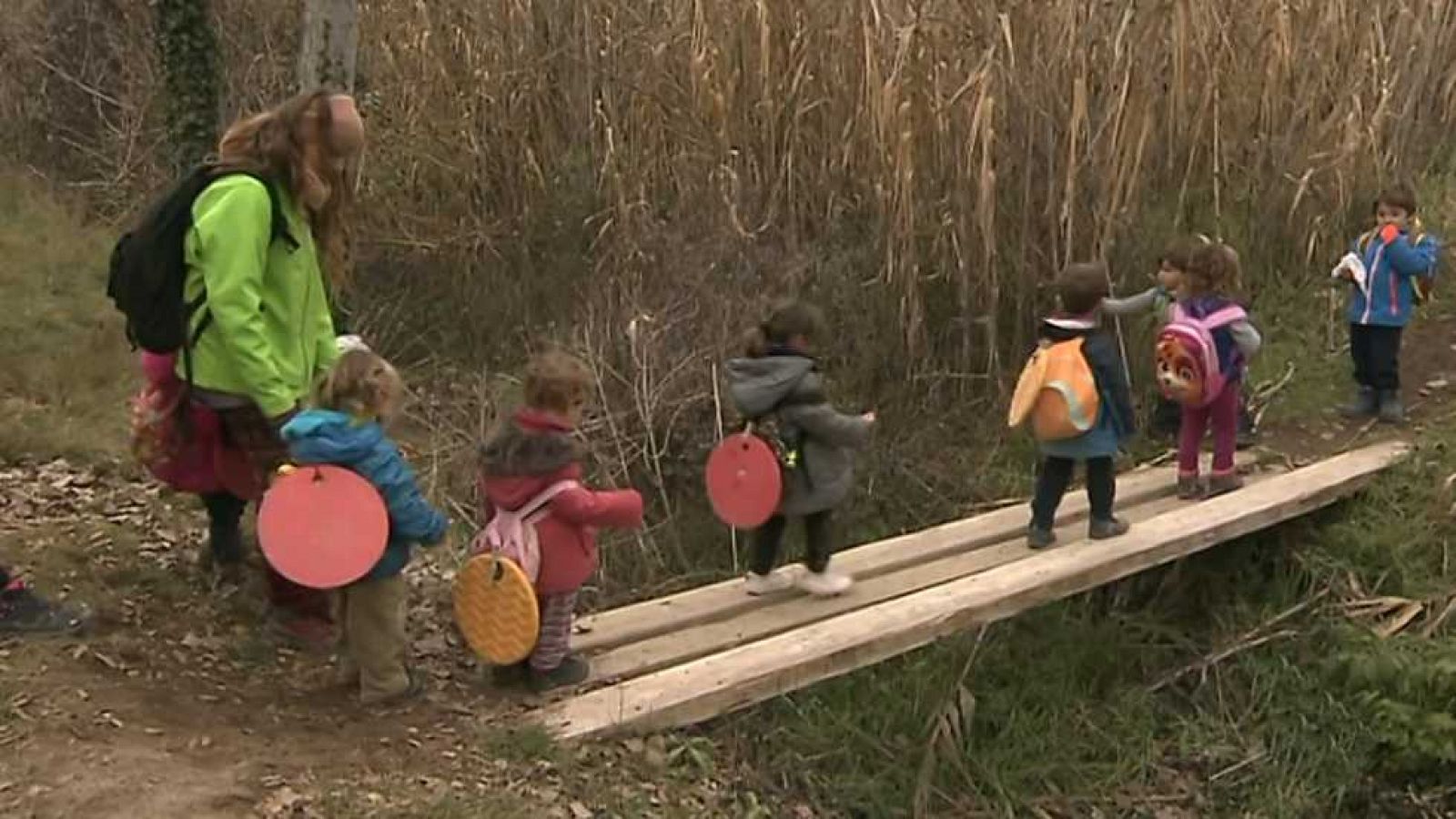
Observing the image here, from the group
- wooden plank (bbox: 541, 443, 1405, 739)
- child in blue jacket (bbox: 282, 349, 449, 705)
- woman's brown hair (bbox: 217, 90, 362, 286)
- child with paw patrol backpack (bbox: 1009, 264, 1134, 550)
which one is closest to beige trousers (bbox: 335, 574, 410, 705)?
child in blue jacket (bbox: 282, 349, 449, 705)

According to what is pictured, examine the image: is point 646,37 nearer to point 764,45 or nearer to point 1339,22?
point 764,45

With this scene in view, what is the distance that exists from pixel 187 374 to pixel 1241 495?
381cm

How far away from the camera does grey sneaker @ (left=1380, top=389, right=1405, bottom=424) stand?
23.0 ft

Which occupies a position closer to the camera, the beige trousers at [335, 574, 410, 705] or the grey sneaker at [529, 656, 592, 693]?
the beige trousers at [335, 574, 410, 705]

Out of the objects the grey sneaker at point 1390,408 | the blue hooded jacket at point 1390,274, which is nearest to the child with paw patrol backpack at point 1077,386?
the blue hooded jacket at point 1390,274

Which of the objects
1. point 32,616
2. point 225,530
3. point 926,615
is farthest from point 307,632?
point 926,615

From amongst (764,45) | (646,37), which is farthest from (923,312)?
(646,37)

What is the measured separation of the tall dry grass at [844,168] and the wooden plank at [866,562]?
2.14 feet

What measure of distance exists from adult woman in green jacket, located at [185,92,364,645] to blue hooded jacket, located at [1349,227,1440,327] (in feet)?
14.4

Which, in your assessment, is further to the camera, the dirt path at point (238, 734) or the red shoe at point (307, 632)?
the red shoe at point (307, 632)

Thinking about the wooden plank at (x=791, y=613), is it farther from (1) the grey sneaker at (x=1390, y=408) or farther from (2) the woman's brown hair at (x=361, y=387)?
(1) the grey sneaker at (x=1390, y=408)

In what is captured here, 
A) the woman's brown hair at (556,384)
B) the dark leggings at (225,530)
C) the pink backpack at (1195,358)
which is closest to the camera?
the woman's brown hair at (556,384)

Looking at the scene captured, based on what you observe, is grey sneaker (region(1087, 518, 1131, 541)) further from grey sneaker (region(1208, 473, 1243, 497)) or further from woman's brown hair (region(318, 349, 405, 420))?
woman's brown hair (region(318, 349, 405, 420))

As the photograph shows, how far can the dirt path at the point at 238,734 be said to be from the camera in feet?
11.6
